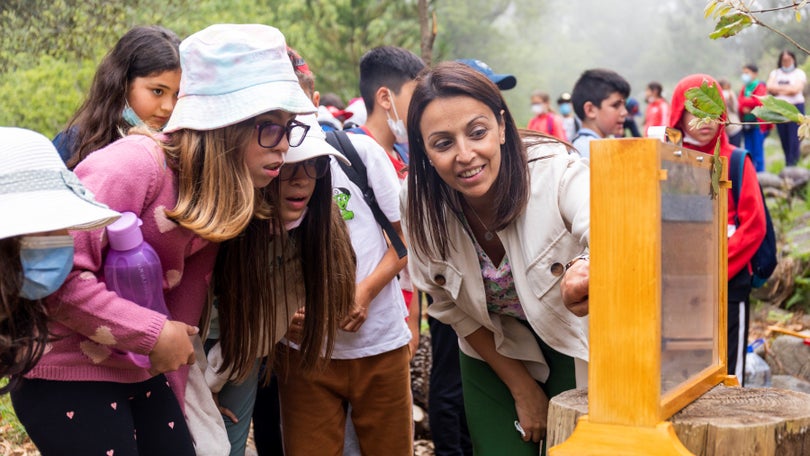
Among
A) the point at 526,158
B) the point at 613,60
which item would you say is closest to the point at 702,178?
the point at 526,158

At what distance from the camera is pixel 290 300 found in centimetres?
303

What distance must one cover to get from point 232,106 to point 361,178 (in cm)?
117

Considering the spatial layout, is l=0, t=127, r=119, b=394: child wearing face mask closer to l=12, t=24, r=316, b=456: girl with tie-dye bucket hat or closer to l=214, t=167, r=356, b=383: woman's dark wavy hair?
l=12, t=24, r=316, b=456: girl with tie-dye bucket hat

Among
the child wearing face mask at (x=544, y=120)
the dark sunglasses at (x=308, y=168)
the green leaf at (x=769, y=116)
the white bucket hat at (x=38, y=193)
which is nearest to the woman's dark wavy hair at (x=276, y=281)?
the dark sunglasses at (x=308, y=168)

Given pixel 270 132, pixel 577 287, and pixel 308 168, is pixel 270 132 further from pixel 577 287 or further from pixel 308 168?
pixel 577 287

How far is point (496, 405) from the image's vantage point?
10.7 feet

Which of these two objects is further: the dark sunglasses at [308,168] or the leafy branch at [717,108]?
the dark sunglasses at [308,168]

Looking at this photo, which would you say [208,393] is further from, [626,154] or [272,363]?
[626,154]

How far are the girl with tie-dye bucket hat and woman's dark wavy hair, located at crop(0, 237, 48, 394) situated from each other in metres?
0.08

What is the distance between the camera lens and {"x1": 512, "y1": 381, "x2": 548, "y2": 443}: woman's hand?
3135mm

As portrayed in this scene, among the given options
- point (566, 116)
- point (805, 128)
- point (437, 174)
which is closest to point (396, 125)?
point (437, 174)

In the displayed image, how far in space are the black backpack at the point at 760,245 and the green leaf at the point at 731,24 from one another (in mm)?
2302

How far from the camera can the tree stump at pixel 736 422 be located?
6.16 ft

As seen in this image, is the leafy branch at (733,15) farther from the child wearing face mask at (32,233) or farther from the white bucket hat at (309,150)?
the child wearing face mask at (32,233)
